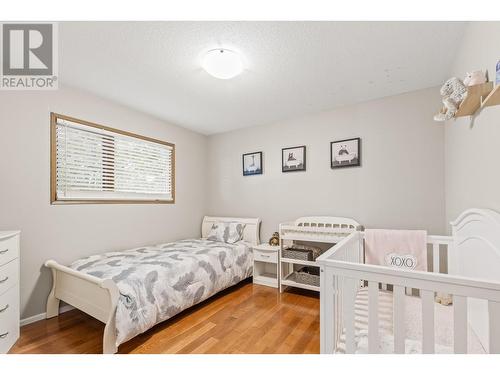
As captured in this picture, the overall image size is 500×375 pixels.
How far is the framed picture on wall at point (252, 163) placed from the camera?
336 centimetres

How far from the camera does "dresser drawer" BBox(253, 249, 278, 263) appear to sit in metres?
2.84

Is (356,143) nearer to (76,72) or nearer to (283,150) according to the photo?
(283,150)

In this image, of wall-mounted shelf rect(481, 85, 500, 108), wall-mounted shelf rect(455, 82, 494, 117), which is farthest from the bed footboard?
wall-mounted shelf rect(455, 82, 494, 117)

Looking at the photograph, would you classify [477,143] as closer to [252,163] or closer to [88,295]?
[252,163]

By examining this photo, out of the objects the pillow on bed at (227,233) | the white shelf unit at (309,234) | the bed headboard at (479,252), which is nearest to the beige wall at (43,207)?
the pillow on bed at (227,233)

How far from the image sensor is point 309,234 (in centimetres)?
261

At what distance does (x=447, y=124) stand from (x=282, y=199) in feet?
6.16

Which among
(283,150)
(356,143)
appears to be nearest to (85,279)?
(283,150)

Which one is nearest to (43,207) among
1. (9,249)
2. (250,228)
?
(9,249)

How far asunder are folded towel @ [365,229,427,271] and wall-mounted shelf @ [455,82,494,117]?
3.00 feet

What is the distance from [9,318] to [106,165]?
1.52m

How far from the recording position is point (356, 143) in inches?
104

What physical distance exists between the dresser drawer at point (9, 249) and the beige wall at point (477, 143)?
114 inches
